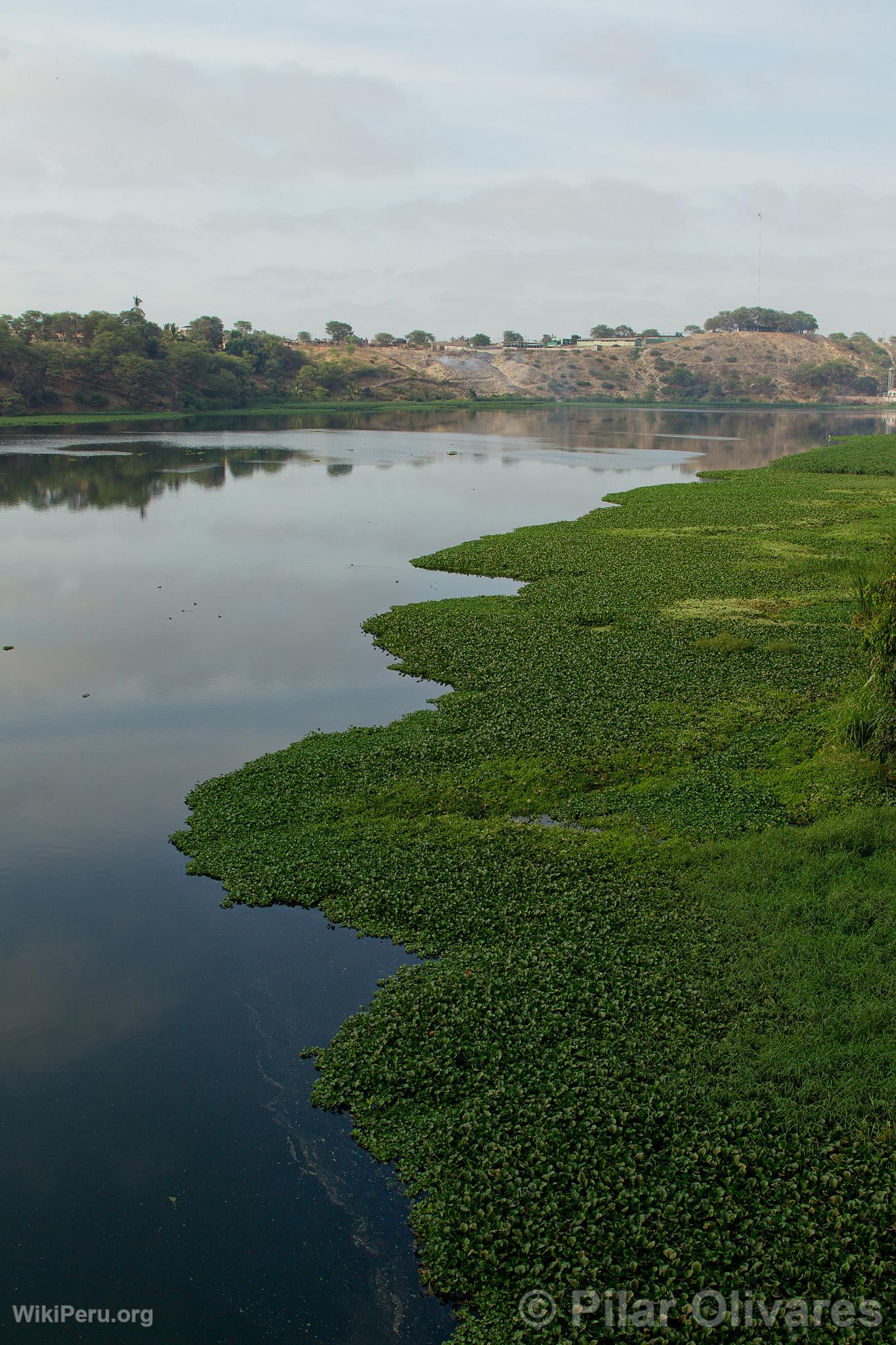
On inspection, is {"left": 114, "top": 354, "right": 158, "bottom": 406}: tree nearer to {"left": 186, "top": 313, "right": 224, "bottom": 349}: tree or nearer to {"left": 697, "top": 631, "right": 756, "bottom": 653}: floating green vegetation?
{"left": 186, "top": 313, "right": 224, "bottom": 349}: tree

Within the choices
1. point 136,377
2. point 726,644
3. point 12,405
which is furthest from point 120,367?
point 726,644

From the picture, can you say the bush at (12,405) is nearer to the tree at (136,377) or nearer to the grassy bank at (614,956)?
the tree at (136,377)

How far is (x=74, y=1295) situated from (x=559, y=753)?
34.8 feet

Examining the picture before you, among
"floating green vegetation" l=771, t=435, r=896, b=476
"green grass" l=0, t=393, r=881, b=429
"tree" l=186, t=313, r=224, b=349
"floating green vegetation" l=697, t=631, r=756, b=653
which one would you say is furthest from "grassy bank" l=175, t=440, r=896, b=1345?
"tree" l=186, t=313, r=224, b=349

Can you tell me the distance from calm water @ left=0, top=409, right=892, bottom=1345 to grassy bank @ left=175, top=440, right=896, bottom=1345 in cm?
57

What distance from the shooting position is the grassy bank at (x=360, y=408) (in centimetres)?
9725

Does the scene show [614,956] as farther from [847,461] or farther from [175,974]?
[847,461]

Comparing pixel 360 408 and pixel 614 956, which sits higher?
pixel 360 408

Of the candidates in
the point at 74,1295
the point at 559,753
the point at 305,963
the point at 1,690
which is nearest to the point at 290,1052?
the point at 305,963

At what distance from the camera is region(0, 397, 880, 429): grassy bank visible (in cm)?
9725

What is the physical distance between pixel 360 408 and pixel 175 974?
13707 centimetres

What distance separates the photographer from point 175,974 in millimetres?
11602

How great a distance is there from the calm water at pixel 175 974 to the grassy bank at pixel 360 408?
67777mm

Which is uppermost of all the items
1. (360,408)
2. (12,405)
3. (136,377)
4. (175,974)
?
(360,408)
